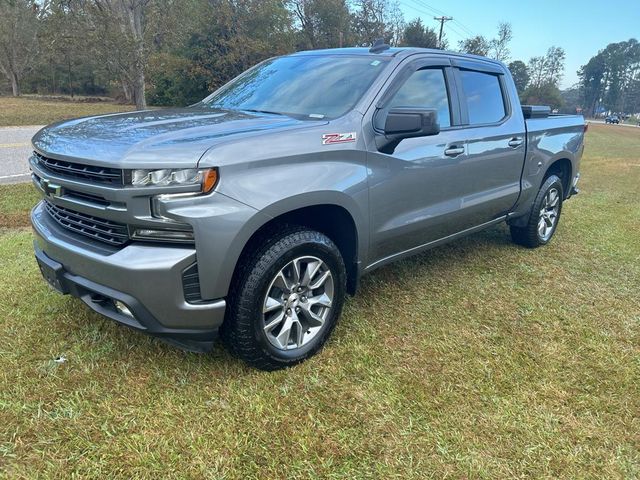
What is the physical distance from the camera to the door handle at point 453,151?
3683 millimetres

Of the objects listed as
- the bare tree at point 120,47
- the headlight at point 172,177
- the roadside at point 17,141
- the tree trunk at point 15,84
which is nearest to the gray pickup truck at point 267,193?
the headlight at point 172,177

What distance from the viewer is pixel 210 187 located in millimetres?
2354

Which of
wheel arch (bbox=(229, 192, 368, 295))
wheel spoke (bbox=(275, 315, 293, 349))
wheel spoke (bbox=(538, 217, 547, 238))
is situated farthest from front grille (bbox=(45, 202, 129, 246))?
wheel spoke (bbox=(538, 217, 547, 238))

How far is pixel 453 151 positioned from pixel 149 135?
2247 millimetres

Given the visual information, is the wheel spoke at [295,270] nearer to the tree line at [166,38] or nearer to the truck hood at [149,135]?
the truck hood at [149,135]

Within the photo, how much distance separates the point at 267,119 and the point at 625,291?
3457 mm

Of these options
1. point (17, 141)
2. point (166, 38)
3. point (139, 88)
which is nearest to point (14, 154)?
point (17, 141)

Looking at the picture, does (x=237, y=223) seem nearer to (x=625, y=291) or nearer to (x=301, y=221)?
(x=301, y=221)

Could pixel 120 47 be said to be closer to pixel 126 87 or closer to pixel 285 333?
pixel 126 87

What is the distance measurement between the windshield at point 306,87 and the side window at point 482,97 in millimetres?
988

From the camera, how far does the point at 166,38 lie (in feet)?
61.5

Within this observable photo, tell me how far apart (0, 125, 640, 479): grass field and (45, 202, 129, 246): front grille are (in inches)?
31.0

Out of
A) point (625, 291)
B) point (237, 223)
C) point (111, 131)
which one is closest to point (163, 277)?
point (237, 223)

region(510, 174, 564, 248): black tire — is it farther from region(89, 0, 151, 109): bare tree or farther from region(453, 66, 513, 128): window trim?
region(89, 0, 151, 109): bare tree
